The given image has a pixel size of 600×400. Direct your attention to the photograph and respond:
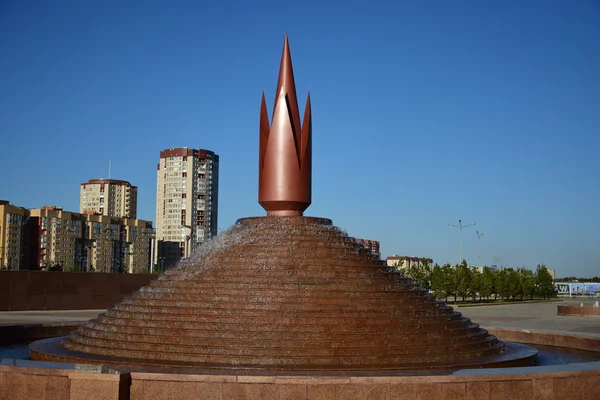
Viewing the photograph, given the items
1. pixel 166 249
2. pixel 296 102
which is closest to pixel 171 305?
pixel 296 102

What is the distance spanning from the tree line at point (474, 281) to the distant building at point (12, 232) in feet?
115

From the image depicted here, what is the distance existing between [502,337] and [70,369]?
11.9 meters

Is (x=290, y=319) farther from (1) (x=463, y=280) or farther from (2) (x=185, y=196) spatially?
(2) (x=185, y=196)

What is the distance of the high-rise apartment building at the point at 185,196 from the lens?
70.9 meters

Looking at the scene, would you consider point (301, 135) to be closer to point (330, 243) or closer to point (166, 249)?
point (330, 243)

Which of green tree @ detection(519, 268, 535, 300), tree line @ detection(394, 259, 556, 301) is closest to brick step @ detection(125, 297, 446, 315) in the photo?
tree line @ detection(394, 259, 556, 301)

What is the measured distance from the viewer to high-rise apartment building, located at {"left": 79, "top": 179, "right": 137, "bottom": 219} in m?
86.7

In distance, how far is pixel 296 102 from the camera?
16109 mm

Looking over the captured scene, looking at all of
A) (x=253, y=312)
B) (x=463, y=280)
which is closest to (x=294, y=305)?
(x=253, y=312)

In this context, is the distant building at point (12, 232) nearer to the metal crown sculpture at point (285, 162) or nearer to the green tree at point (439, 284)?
the green tree at point (439, 284)

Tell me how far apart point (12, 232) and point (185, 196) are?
16945 mm

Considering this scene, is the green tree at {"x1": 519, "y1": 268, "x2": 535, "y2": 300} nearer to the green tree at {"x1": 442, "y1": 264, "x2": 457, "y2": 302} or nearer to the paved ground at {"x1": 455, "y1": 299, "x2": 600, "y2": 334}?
the green tree at {"x1": 442, "y1": 264, "x2": 457, "y2": 302}

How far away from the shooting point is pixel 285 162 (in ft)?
51.3

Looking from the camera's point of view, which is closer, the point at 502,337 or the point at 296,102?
the point at 296,102
